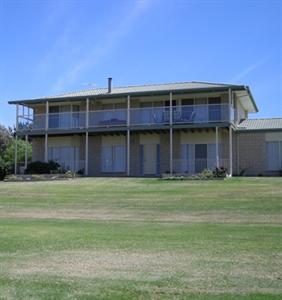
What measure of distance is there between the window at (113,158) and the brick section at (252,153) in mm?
8001

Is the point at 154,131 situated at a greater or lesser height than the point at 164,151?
greater

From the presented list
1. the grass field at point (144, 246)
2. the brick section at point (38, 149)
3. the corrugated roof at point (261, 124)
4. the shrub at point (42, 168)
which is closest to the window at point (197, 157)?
the corrugated roof at point (261, 124)

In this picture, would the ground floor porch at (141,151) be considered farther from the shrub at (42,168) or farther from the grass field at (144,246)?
the grass field at (144,246)

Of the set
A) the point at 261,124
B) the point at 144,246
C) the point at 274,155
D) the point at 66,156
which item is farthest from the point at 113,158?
the point at 144,246

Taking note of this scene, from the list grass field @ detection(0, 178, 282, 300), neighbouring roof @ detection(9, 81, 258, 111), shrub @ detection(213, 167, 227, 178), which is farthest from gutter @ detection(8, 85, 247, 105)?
grass field @ detection(0, 178, 282, 300)

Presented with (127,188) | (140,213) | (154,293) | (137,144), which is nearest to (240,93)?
(137,144)

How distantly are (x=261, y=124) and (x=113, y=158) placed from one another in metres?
10.3

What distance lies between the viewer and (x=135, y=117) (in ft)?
126

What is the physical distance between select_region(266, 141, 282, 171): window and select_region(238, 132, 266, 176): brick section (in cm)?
33

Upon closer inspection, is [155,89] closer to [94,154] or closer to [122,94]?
[122,94]

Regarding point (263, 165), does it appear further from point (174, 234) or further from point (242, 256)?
point (242, 256)

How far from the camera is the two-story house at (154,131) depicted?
36750 millimetres

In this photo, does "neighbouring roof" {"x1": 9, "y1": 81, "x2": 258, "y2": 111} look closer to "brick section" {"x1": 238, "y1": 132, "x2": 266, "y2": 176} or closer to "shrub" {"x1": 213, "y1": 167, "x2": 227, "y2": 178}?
"brick section" {"x1": 238, "y1": 132, "x2": 266, "y2": 176}

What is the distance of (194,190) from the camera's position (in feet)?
79.6
